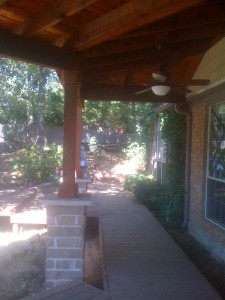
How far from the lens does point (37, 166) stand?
50.0 feet

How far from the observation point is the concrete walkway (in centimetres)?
424

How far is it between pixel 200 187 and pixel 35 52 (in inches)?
169

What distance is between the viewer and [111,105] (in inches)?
959

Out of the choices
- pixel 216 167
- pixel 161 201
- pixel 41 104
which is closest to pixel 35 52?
pixel 216 167

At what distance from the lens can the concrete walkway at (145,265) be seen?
13.9 feet

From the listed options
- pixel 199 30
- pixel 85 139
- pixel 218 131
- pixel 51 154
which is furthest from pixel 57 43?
pixel 85 139

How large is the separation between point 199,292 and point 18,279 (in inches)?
117

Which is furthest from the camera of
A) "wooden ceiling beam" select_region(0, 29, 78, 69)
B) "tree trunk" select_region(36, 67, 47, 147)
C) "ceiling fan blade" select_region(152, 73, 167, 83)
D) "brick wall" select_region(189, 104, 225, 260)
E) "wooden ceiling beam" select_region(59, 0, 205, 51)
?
"tree trunk" select_region(36, 67, 47, 147)

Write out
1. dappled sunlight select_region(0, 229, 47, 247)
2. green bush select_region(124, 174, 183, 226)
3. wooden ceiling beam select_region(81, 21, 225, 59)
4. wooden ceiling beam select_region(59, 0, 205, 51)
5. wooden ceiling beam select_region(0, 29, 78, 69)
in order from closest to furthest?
wooden ceiling beam select_region(59, 0, 205, 51), wooden ceiling beam select_region(0, 29, 78, 69), wooden ceiling beam select_region(81, 21, 225, 59), dappled sunlight select_region(0, 229, 47, 247), green bush select_region(124, 174, 183, 226)

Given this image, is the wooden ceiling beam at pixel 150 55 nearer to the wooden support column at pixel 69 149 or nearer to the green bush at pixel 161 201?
the wooden support column at pixel 69 149

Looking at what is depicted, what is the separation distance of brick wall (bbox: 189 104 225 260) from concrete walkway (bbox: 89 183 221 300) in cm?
75

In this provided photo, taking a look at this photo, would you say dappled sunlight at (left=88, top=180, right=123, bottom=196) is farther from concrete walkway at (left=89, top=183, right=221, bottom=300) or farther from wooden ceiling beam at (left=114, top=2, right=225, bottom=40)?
wooden ceiling beam at (left=114, top=2, right=225, bottom=40)

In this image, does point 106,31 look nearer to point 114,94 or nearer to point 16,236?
point 114,94

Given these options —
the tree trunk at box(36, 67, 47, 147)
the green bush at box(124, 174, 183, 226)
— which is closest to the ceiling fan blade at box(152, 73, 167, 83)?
the green bush at box(124, 174, 183, 226)
